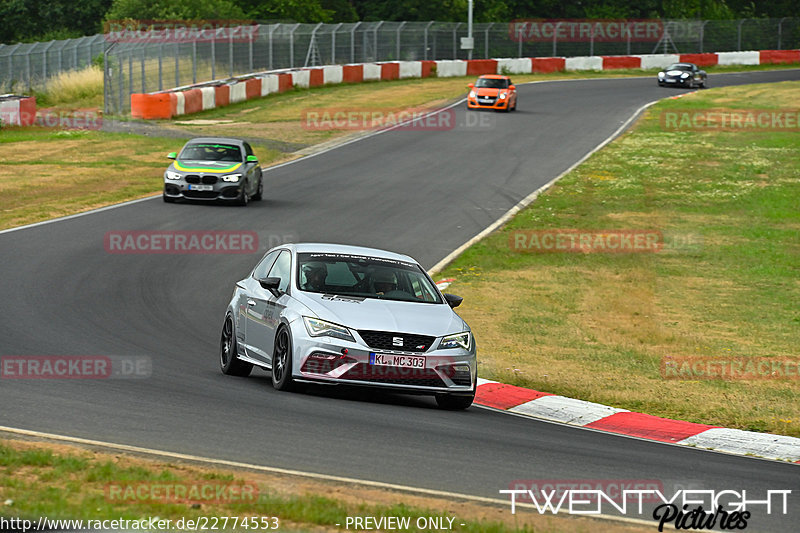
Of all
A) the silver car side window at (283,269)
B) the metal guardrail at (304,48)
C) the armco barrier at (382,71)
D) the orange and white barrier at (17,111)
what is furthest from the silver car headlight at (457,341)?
the metal guardrail at (304,48)

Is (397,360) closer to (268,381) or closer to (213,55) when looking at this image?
(268,381)

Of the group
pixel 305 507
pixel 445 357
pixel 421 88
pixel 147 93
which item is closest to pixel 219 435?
pixel 305 507

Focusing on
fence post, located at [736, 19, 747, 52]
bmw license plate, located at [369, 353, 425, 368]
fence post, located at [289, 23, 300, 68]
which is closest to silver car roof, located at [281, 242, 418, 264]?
bmw license plate, located at [369, 353, 425, 368]

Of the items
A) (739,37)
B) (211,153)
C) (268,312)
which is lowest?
(268,312)

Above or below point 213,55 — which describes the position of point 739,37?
above

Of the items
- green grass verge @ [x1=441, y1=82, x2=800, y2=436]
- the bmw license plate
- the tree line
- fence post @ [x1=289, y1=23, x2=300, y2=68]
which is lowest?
green grass verge @ [x1=441, y1=82, x2=800, y2=436]

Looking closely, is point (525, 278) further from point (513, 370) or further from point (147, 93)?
point (147, 93)

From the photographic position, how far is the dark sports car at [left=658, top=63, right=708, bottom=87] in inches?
2498

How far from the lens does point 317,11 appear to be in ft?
300

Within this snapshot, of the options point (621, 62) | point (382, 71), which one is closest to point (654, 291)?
point (382, 71)

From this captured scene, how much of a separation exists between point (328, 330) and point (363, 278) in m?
1.39

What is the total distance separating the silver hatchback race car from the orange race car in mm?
38280

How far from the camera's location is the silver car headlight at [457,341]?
11625 mm

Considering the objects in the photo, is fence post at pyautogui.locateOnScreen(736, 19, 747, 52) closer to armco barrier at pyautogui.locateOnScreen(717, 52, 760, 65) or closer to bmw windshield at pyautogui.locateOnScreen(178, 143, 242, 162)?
armco barrier at pyautogui.locateOnScreen(717, 52, 760, 65)
